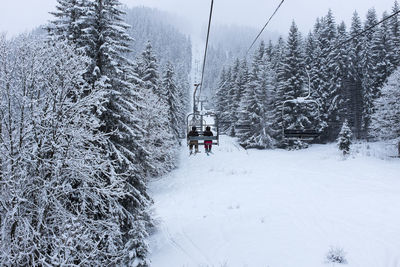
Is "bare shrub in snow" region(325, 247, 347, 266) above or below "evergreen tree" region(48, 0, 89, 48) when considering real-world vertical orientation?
below

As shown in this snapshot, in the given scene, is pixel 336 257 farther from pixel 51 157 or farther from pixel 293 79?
pixel 293 79

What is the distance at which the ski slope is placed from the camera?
36.3 feet

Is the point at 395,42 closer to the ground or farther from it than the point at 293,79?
farther from it

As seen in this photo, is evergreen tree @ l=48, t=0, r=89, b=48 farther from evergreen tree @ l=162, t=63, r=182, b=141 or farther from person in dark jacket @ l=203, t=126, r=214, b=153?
evergreen tree @ l=162, t=63, r=182, b=141

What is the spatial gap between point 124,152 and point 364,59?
40.9 meters

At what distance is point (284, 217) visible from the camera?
46.9ft

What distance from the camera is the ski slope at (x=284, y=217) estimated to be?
36.3ft

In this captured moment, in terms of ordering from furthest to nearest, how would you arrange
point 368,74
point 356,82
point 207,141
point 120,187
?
point 356,82 < point 368,74 < point 207,141 < point 120,187

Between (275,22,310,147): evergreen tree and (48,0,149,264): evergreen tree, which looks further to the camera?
(275,22,310,147): evergreen tree

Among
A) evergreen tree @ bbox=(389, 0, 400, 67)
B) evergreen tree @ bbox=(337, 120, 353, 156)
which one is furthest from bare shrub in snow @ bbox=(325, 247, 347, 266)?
evergreen tree @ bbox=(389, 0, 400, 67)

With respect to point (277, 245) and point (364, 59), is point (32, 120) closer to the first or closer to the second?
point (277, 245)

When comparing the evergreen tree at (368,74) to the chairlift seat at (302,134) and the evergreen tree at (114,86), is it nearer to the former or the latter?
the chairlift seat at (302,134)

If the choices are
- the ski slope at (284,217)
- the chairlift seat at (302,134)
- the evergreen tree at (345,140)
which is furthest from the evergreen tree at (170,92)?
the chairlift seat at (302,134)

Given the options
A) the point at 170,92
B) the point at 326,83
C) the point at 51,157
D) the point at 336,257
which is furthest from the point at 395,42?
the point at 51,157
